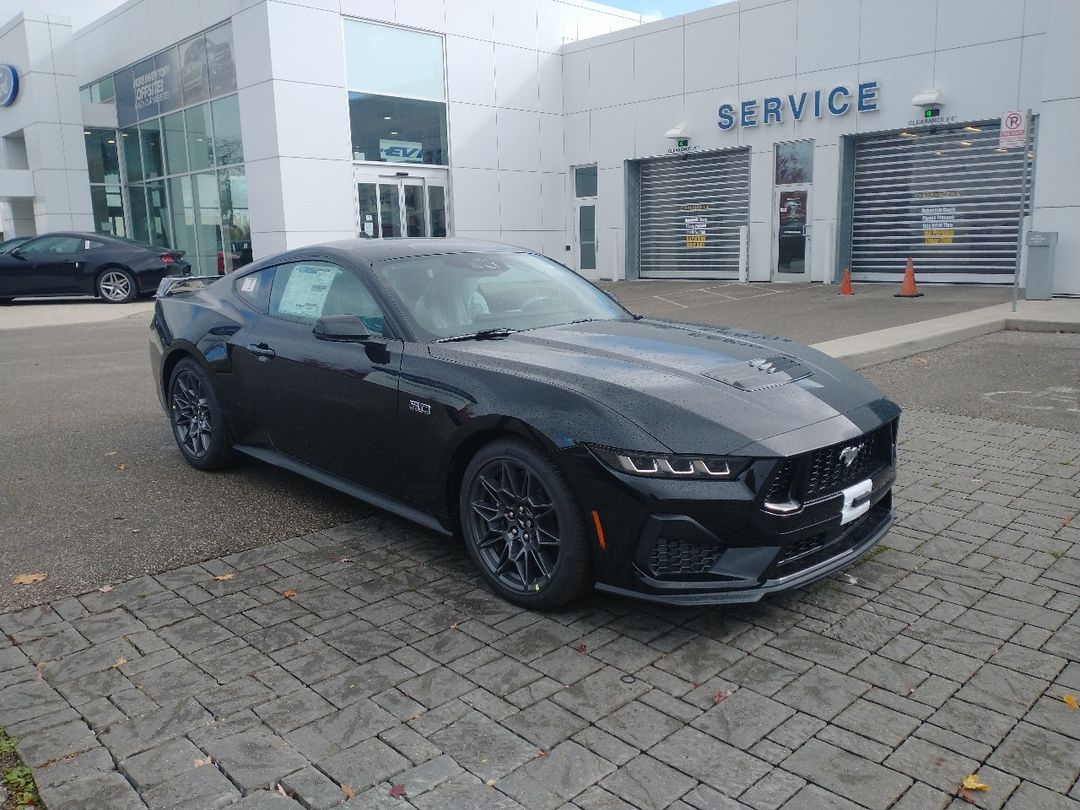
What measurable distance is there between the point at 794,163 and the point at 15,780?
20177 mm

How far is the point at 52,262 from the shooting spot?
1862 cm

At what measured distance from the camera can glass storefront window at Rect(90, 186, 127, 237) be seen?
89.7 ft

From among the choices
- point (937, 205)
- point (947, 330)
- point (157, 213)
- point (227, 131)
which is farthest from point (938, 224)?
point (157, 213)

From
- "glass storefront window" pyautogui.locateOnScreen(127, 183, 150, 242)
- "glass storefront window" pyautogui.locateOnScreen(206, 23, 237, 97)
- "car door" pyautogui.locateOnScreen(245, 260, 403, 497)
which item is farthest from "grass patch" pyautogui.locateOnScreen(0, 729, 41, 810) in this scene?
"glass storefront window" pyautogui.locateOnScreen(127, 183, 150, 242)

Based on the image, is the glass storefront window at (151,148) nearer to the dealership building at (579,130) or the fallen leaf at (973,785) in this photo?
the dealership building at (579,130)

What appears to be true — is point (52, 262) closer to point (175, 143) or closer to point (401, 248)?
point (175, 143)

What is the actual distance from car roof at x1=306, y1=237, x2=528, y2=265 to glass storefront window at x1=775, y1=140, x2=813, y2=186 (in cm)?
1648

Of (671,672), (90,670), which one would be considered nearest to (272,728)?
(90,670)

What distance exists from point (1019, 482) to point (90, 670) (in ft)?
16.6

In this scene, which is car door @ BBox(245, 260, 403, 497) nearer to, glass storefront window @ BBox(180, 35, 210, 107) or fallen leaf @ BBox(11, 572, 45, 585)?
fallen leaf @ BBox(11, 572, 45, 585)

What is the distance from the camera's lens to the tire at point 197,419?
571 cm

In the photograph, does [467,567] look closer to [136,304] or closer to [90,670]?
[90,670]

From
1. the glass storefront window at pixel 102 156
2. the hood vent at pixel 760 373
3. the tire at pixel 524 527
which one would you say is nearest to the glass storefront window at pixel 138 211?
the glass storefront window at pixel 102 156

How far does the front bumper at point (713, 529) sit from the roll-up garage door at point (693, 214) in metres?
19.2
